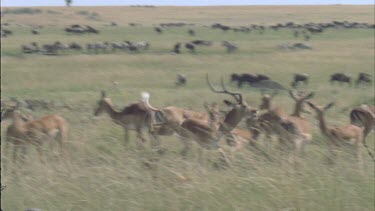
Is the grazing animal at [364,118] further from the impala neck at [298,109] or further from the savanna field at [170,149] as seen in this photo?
the impala neck at [298,109]

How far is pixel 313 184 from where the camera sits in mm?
4656

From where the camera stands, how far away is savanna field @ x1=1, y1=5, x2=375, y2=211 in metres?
4.42

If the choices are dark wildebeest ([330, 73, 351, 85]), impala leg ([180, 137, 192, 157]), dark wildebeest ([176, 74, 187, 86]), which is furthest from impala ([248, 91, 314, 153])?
dark wildebeest ([330, 73, 351, 85])

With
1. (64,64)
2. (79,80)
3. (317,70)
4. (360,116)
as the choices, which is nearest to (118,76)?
(79,80)

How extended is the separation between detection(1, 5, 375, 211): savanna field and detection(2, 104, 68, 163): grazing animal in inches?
4.9

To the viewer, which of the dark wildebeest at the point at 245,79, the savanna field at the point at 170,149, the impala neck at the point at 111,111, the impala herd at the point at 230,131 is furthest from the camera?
the dark wildebeest at the point at 245,79

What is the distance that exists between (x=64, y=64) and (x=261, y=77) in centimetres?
973

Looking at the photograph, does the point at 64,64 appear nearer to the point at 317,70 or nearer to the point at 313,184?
the point at 317,70

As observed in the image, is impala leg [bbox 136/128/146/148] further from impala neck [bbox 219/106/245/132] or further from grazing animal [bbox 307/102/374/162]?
grazing animal [bbox 307/102/374/162]

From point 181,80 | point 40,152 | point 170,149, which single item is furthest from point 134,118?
point 181,80

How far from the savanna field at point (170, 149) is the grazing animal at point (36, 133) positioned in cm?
12

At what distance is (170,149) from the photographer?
642 cm

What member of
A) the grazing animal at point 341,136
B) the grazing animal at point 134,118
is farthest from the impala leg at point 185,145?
the grazing animal at point 134,118

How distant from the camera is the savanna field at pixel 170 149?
14.5 feet
